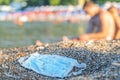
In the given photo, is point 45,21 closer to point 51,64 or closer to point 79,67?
point 51,64

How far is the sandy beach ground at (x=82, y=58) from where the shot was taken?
3.75 m

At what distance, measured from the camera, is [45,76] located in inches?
152

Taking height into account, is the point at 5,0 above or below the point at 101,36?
below

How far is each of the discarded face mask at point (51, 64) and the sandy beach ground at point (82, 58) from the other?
6 cm

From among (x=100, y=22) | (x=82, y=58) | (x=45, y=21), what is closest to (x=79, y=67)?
(x=82, y=58)

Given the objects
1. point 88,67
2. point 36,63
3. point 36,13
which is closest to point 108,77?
point 88,67

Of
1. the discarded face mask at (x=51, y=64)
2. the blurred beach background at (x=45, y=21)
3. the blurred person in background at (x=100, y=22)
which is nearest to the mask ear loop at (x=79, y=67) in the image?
the discarded face mask at (x=51, y=64)

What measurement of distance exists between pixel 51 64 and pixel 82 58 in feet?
0.92

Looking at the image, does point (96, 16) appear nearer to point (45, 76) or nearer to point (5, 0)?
point (45, 76)

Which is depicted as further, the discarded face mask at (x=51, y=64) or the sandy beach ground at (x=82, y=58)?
the discarded face mask at (x=51, y=64)

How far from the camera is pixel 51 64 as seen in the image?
4078 millimetres

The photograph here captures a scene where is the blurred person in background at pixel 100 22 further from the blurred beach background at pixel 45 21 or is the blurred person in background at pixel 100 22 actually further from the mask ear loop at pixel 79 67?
the blurred beach background at pixel 45 21

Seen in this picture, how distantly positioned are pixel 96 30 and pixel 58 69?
4745mm

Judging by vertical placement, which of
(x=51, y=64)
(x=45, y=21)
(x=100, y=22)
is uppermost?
(x=51, y=64)
